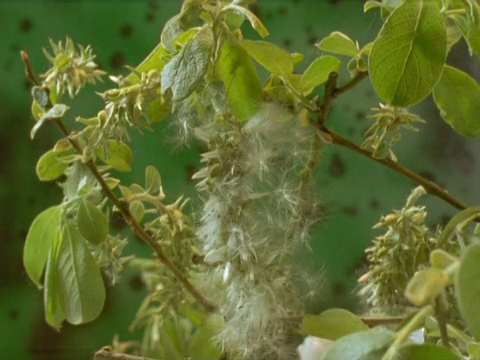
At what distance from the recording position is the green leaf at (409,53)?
12.1 inches

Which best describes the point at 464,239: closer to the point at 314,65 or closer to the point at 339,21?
the point at 314,65

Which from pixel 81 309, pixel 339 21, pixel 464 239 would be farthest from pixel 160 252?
pixel 339 21

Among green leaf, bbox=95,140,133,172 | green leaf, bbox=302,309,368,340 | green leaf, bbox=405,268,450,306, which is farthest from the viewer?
green leaf, bbox=95,140,133,172

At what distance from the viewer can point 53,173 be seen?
0.47 metres

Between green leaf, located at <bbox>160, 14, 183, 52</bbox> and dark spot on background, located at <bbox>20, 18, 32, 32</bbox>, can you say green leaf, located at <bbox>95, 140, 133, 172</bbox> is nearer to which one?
green leaf, located at <bbox>160, 14, 183, 52</bbox>

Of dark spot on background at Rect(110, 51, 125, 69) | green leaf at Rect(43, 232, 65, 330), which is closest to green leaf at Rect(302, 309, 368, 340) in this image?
green leaf at Rect(43, 232, 65, 330)

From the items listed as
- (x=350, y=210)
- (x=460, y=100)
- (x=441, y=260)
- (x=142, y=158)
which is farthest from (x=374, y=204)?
(x=441, y=260)

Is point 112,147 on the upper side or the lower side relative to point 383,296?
upper

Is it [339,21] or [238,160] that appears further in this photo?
[339,21]

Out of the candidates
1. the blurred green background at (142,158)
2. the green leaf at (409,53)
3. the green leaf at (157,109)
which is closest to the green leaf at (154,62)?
the green leaf at (157,109)

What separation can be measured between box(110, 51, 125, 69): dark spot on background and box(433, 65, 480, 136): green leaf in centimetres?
42

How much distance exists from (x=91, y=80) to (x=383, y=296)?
0.76ft

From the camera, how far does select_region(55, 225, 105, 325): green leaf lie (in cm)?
42

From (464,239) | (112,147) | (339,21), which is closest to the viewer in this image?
(464,239)
